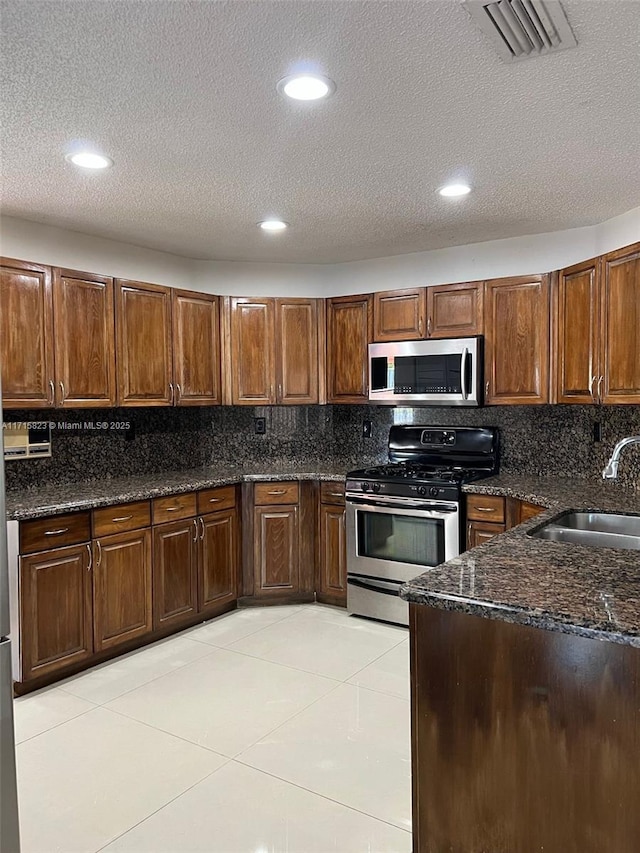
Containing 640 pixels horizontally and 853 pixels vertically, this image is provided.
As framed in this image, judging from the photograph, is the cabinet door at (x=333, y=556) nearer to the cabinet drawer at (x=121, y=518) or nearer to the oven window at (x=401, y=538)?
the oven window at (x=401, y=538)

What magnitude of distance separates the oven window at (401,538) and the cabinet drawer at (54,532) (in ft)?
5.61

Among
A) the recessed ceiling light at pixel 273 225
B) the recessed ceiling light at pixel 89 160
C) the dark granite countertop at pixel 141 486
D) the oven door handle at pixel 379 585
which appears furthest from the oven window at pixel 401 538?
the recessed ceiling light at pixel 89 160

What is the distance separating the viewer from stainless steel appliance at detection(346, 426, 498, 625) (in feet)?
12.4

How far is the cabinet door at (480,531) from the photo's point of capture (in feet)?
11.9

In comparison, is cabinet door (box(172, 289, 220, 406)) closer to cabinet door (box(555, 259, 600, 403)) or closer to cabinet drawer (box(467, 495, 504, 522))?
cabinet drawer (box(467, 495, 504, 522))

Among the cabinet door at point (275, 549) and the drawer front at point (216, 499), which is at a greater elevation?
the drawer front at point (216, 499)

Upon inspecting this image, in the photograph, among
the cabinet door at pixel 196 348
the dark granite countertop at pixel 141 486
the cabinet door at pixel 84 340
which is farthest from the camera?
the cabinet door at pixel 196 348

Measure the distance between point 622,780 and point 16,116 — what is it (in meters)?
2.63

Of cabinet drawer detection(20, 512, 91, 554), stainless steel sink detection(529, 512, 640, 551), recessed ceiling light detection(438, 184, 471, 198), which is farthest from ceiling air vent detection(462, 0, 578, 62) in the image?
cabinet drawer detection(20, 512, 91, 554)

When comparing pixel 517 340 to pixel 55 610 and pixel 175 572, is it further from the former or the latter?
pixel 55 610

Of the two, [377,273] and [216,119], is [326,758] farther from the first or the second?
[377,273]

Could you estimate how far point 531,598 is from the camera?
5.26 ft

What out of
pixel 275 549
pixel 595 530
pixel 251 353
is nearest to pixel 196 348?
pixel 251 353

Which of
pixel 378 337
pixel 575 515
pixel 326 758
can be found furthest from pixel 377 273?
pixel 326 758
